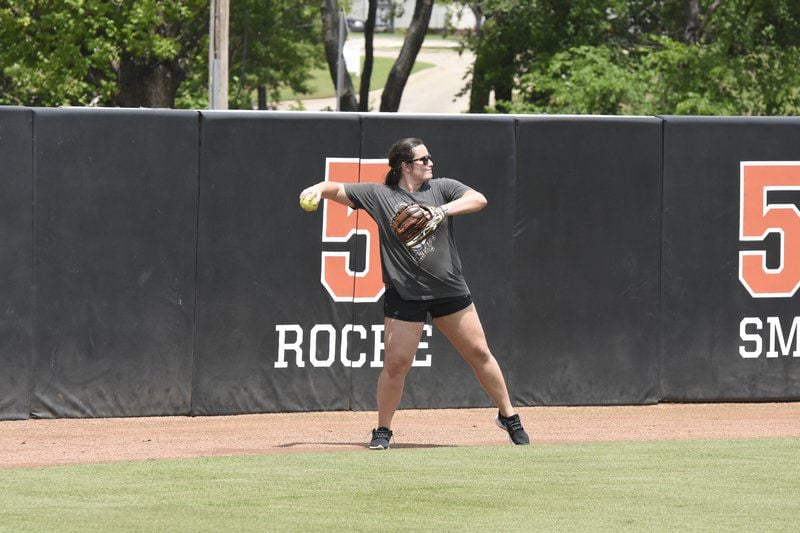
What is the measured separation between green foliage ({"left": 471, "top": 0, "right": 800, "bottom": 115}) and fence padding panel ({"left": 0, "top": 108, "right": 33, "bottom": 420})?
13.2 metres

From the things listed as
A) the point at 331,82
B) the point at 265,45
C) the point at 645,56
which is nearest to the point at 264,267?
the point at 645,56

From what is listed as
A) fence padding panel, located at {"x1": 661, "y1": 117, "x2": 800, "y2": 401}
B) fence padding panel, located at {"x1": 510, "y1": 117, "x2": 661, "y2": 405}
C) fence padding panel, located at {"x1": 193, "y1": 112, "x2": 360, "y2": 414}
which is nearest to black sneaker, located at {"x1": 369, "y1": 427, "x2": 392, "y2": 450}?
fence padding panel, located at {"x1": 193, "y1": 112, "x2": 360, "y2": 414}

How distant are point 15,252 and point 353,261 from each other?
2.22 meters

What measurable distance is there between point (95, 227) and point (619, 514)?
4.48m

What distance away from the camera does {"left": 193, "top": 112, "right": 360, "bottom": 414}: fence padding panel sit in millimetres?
9008

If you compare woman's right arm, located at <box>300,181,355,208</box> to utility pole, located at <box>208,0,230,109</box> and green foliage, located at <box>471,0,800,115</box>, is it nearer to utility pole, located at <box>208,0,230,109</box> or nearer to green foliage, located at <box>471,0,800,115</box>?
utility pole, located at <box>208,0,230,109</box>

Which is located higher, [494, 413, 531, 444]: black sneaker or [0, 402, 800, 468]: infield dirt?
[494, 413, 531, 444]: black sneaker

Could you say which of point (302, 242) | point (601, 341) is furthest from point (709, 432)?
point (302, 242)

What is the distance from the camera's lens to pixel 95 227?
877cm

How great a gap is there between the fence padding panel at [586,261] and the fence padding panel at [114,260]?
2.33 m

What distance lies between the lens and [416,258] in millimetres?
7305

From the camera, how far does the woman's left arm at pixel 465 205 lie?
7.25 m

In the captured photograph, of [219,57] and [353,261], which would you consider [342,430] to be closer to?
[353,261]

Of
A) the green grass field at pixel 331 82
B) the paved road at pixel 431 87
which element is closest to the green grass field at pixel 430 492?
the paved road at pixel 431 87
